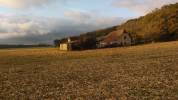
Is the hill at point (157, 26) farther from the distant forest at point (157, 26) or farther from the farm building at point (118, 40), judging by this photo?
the farm building at point (118, 40)

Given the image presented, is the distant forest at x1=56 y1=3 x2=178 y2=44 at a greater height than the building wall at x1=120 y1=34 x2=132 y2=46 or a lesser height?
greater

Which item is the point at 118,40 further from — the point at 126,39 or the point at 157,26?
the point at 157,26

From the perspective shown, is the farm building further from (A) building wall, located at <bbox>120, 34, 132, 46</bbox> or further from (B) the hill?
(B) the hill

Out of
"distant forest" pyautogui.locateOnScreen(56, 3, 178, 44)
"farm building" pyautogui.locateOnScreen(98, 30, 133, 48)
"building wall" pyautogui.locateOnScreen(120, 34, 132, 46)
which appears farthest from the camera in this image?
"building wall" pyautogui.locateOnScreen(120, 34, 132, 46)

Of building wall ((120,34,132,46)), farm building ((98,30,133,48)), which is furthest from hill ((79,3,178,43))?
farm building ((98,30,133,48))

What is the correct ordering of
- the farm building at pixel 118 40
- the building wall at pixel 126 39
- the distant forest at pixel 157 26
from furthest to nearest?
the building wall at pixel 126 39 < the distant forest at pixel 157 26 < the farm building at pixel 118 40

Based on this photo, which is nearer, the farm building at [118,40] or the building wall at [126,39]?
the farm building at [118,40]

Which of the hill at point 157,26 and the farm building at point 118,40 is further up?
the hill at point 157,26

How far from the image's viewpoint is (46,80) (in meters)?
27.3

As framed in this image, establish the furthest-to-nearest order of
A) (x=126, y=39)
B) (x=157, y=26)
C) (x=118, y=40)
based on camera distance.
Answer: (x=126, y=39) → (x=118, y=40) → (x=157, y=26)

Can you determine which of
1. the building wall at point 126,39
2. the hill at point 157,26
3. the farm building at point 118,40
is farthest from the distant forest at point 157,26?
the farm building at point 118,40

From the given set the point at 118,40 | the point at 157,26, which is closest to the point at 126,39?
the point at 118,40

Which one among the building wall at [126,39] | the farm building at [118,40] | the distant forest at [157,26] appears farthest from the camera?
the building wall at [126,39]

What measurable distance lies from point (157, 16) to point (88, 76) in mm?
70571
